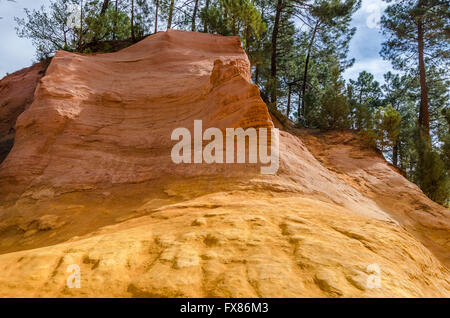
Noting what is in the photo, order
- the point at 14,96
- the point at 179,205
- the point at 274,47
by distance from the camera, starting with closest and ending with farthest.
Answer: the point at 179,205 < the point at 14,96 < the point at 274,47

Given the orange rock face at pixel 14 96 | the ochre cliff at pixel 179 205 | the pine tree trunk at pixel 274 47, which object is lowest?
the ochre cliff at pixel 179 205

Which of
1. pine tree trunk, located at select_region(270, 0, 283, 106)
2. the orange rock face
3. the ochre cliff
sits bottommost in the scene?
the ochre cliff

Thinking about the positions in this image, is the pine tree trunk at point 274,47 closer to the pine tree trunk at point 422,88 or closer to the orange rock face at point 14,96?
the pine tree trunk at point 422,88

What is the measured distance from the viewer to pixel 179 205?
126 inches

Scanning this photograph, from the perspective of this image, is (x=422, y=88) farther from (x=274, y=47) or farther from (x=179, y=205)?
(x=179, y=205)

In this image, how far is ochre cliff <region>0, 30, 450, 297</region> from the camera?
1595 millimetres

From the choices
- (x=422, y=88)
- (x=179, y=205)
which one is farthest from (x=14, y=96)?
(x=422, y=88)

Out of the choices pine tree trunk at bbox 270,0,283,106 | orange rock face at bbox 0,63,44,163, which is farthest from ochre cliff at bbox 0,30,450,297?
orange rock face at bbox 0,63,44,163

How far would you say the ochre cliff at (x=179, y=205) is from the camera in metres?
1.59

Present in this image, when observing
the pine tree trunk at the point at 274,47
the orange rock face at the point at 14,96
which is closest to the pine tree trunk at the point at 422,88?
the pine tree trunk at the point at 274,47

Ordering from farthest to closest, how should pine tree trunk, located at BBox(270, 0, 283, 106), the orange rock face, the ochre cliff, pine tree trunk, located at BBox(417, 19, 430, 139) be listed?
pine tree trunk, located at BBox(270, 0, 283, 106) → pine tree trunk, located at BBox(417, 19, 430, 139) → the orange rock face → the ochre cliff

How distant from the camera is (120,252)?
1946 mm

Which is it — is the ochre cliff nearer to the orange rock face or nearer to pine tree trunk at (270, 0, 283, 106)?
pine tree trunk at (270, 0, 283, 106)
